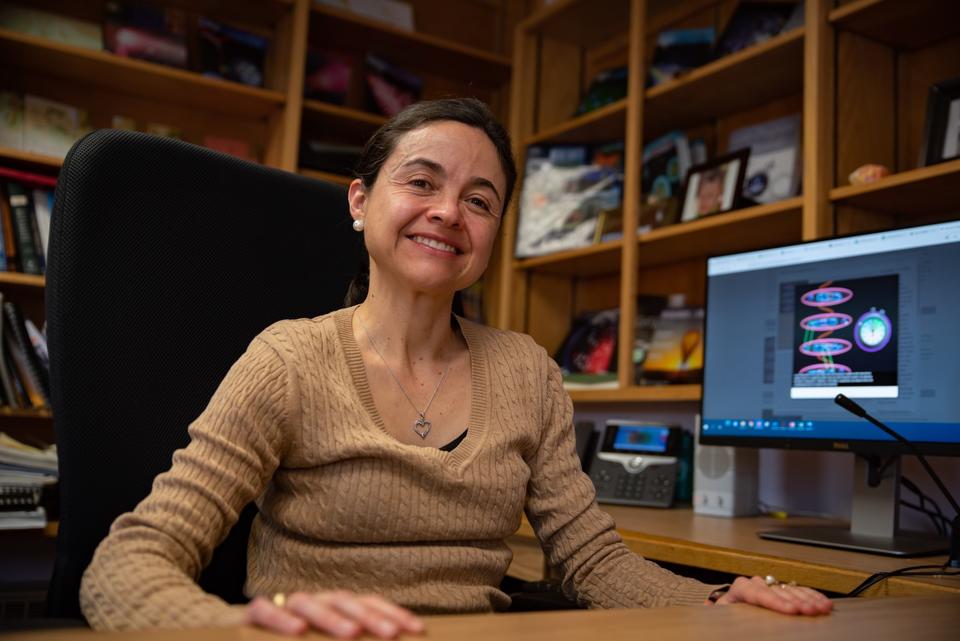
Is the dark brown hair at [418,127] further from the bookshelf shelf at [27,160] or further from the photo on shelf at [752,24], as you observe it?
the bookshelf shelf at [27,160]

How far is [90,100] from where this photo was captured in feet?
8.97

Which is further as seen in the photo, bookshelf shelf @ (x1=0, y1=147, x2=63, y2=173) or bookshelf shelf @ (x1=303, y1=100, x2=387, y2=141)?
bookshelf shelf @ (x1=303, y1=100, x2=387, y2=141)

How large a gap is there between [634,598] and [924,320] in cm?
70


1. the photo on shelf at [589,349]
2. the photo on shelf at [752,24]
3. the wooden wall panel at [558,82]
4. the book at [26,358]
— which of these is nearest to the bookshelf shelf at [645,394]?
the photo on shelf at [589,349]

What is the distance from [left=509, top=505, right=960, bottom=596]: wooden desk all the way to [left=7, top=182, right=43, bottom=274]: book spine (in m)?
1.58

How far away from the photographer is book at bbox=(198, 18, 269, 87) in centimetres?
273

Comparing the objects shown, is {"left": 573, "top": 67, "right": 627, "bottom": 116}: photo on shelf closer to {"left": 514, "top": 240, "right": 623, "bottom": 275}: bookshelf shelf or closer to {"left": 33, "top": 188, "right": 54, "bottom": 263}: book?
{"left": 514, "top": 240, "right": 623, "bottom": 275}: bookshelf shelf

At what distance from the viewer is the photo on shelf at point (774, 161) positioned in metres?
2.17

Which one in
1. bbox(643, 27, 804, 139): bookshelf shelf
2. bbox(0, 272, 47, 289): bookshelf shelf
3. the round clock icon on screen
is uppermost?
bbox(643, 27, 804, 139): bookshelf shelf

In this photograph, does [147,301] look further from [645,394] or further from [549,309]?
[549,309]

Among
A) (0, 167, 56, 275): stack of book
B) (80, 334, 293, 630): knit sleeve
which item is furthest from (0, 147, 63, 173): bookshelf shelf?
(80, 334, 293, 630): knit sleeve

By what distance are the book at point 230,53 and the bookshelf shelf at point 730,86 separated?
129cm

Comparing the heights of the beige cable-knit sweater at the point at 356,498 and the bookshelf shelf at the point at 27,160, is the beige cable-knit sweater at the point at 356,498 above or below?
below

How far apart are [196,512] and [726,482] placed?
1.26 meters
